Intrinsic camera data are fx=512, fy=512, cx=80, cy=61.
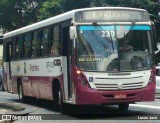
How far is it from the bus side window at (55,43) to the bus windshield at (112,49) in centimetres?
Answer: 182

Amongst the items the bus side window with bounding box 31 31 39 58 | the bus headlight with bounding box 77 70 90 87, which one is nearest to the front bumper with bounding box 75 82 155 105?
the bus headlight with bounding box 77 70 90 87

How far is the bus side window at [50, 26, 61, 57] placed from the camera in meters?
16.1

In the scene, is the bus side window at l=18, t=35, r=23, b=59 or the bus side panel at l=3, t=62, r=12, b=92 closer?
the bus side window at l=18, t=35, r=23, b=59

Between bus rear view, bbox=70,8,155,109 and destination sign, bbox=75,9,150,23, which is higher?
destination sign, bbox=75,9,150,23

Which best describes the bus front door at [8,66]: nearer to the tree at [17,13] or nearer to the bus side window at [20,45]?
the bus side window at [20,45]

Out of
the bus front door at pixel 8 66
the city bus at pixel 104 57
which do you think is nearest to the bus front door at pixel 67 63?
the city bus at pixel 104 57

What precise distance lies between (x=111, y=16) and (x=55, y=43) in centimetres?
248

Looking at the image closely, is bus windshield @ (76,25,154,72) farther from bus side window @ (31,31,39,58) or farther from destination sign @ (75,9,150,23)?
bus side window @ (31,31,39,58)

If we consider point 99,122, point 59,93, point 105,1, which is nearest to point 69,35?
point 59,93

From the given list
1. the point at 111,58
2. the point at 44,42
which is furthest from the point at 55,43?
the point at 111,58

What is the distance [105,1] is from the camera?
127 ft

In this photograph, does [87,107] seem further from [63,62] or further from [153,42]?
[153,42]

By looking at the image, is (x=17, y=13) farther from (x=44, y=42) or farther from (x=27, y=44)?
(x=44, y=42)

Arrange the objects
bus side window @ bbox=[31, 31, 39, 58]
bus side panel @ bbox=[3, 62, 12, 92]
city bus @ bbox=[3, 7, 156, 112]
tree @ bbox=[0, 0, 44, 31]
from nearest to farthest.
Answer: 1. city bus @ bbox=[3, 7, 156, 112]
2. bus side window @ bbox=[31, 31, 39, 58]
3. bus side panel @ bbox=[3, 62, 12, 92]
4. tree @ bbox=[0, 0, 44, 31]
